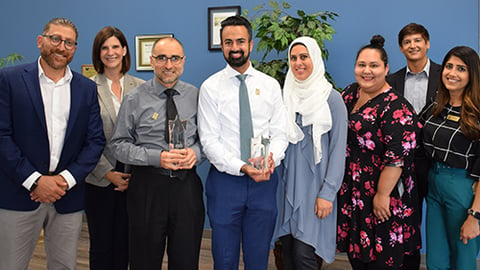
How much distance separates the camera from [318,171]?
208 cm

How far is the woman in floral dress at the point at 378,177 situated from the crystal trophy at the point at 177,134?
915mm

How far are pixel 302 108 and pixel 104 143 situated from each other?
3.64ft

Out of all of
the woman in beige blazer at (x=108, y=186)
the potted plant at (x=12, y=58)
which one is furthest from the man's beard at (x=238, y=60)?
the potted plant at (x=12, y=58)

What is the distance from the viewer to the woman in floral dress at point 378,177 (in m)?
2.00

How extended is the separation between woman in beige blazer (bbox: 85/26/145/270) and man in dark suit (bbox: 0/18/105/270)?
8.0 inches

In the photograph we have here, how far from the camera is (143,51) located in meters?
3.93

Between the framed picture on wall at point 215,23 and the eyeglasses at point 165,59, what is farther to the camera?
the framed picture on wall at point 215,23

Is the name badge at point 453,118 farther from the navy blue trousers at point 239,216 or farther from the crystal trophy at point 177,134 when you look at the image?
the crystal trophy at point 177,134

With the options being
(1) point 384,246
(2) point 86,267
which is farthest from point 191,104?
(2) point 86,267

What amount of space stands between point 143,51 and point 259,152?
2.44 meters

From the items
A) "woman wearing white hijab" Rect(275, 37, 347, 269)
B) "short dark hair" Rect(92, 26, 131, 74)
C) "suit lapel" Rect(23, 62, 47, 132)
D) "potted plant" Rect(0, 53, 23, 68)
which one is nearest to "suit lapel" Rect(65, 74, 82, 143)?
"suit lapel" Rect(23, 62, 47, 132)

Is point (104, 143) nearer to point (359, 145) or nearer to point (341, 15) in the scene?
point (359, 145)

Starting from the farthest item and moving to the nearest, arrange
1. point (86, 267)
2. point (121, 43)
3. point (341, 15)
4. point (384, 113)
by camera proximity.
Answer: point (341, 15) < point (86, 267) < point (121, 43) < point (384, 113)

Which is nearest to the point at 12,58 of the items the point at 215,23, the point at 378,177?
the point at 215,23
